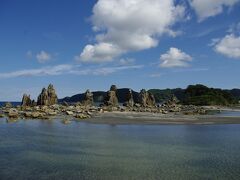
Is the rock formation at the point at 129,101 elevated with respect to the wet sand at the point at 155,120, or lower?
elevated

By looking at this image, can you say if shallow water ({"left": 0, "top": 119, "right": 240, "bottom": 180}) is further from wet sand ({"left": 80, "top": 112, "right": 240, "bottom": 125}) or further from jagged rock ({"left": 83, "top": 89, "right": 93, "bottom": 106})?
jagged rock ({"left": 83, "top": 89, "right": 93, "bottom": 106})

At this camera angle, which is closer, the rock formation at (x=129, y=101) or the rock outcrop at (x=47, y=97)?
the rock outcrop at (x=47, y=97)

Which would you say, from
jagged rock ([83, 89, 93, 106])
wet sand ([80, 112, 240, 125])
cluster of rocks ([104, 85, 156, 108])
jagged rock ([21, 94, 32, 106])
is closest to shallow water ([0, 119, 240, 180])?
wet sand ([80, 112, 240, 125])

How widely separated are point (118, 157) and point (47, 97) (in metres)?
101

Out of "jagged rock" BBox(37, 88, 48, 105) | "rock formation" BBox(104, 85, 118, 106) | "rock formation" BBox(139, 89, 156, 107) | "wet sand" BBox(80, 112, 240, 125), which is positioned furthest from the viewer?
"rock formation" BBox(139, 89, 156, 107)

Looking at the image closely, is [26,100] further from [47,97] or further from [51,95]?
[51,95]

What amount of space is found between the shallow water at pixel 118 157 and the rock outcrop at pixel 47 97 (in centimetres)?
8227

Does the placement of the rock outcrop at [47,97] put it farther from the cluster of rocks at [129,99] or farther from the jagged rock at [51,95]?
the cluster of rocks at [129,99]

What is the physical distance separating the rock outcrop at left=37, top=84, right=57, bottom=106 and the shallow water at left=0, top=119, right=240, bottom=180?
8227 centimetres

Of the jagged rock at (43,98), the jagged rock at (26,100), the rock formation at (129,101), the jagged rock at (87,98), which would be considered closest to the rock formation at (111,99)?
the jagged rock at (87,98)

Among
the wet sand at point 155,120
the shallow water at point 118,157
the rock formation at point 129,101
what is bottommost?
the shallow water at point 118,157

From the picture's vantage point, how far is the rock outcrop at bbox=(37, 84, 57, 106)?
128 metres

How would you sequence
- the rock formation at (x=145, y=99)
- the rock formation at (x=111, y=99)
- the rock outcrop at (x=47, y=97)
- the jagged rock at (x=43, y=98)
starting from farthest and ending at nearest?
the rock formation at (x=145, y=99)
the rock formation at (x=111, y=99)
the rock outcrop at (x=47, y=97)
the jagged rock at (x=43, y=98)

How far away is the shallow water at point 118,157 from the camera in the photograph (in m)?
25.7
